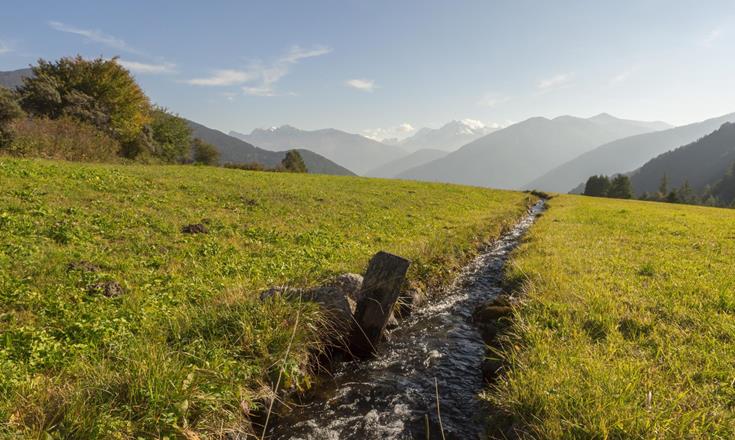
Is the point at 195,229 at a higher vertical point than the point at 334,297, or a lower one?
higher

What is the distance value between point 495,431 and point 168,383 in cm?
542

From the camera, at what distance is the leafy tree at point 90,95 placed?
5031 cm

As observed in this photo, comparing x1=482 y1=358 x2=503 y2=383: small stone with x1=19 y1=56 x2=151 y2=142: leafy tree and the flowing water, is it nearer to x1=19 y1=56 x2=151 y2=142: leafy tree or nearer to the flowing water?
the flowing water

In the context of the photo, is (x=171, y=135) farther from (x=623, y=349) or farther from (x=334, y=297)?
(x=623, y=349)

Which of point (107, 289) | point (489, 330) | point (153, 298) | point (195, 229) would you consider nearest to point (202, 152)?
point (195, 229)

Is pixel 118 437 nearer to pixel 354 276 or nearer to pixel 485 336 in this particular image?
pixel 354 276

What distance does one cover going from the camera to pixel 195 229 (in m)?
16.3

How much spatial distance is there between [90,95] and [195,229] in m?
60.5

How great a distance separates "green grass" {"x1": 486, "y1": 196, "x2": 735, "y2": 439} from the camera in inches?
206

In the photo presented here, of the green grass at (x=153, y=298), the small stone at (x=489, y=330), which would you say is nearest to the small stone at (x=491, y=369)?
the small stone at (x=489, y=330)

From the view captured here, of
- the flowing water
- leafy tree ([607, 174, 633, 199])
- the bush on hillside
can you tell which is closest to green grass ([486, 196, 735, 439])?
Answer: the flowing water

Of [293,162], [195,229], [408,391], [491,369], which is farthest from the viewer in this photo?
[293,162]

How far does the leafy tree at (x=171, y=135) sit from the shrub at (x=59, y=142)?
38285 millimetres

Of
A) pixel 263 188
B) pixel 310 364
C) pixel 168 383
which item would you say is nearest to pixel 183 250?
pixel 310 364
